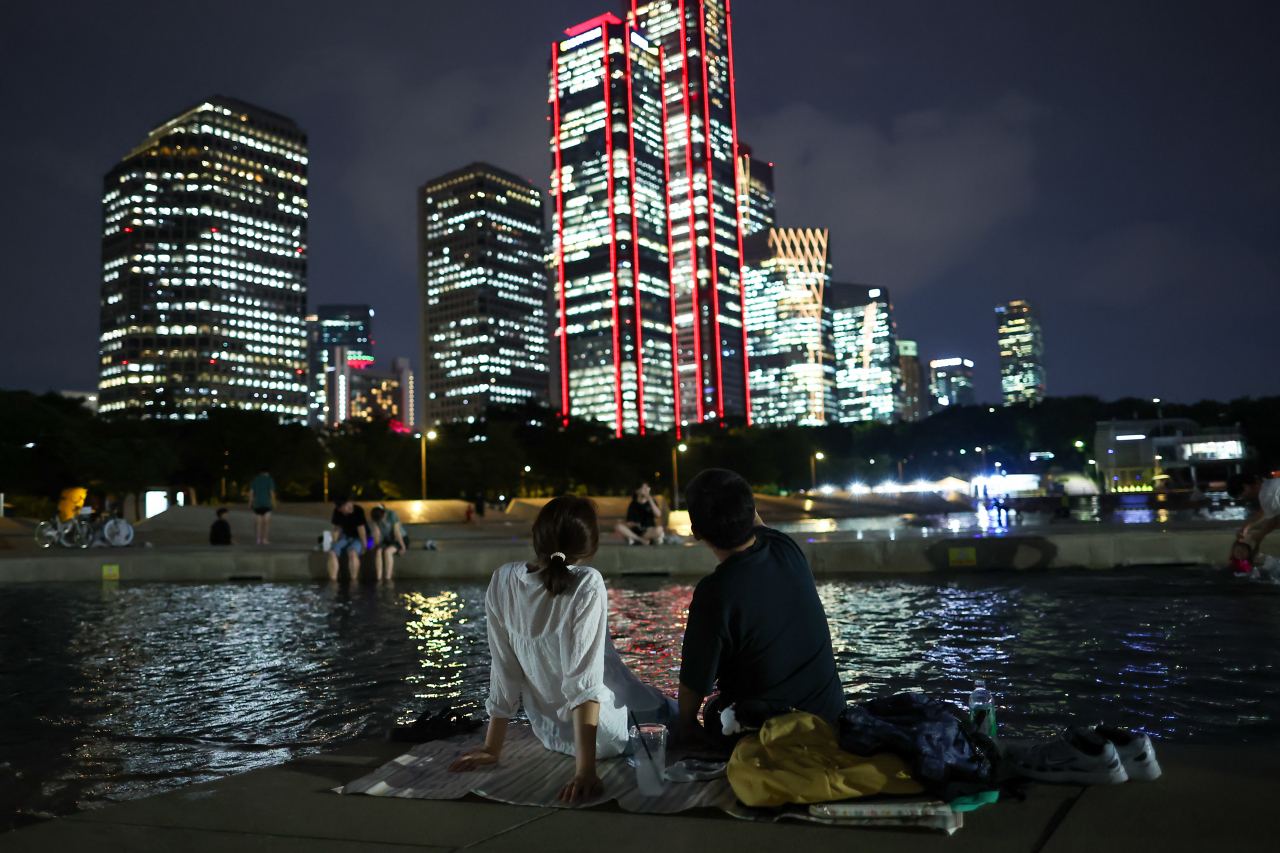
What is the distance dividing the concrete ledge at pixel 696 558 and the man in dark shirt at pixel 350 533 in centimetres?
34

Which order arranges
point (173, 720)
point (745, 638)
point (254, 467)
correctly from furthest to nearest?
point (254, 467) < point (173, 720) < point (745, 638)

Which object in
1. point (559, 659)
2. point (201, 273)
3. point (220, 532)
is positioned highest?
point (201, 273)

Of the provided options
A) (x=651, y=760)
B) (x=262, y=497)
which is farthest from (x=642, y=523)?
(x=651, y=760)

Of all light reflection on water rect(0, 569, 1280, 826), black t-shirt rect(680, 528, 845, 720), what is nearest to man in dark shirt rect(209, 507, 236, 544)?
light reflection on water rect(0, 569, 1280, 826)

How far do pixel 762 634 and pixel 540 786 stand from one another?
113 centimetres

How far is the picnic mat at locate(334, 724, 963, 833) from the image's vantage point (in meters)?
3.27

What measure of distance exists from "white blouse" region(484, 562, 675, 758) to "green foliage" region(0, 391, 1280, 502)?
59.3 meters

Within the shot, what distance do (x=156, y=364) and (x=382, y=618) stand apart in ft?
616

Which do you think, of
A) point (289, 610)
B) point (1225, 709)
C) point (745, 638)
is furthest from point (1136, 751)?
point (289, 610)

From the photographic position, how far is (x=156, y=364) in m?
176

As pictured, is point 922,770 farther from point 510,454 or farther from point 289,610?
point 510,454

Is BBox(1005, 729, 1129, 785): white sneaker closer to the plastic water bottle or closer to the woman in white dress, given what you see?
the plastic water bottle

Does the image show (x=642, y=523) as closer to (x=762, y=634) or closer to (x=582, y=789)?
(x=762, y=634)

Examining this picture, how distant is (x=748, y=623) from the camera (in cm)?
378
